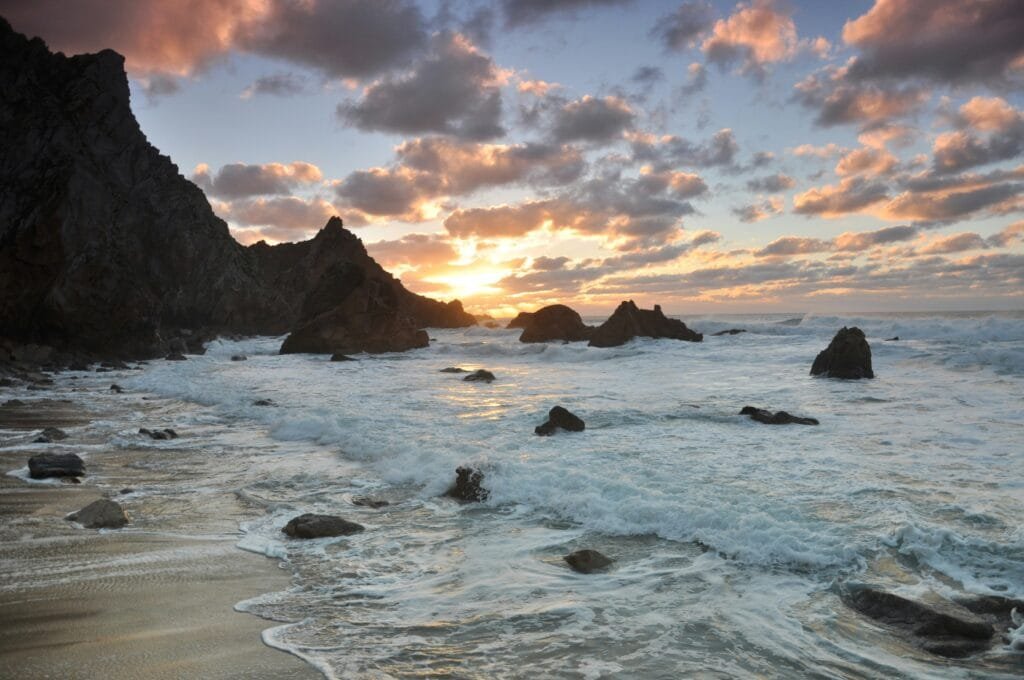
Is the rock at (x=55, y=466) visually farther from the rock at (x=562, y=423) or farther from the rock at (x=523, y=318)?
the rock at (x=523, y=318)

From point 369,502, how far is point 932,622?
6675mm

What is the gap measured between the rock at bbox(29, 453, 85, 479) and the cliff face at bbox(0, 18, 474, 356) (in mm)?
25312

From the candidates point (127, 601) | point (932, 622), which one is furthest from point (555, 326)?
point (127, 601)

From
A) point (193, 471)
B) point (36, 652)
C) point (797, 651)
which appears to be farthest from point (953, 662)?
point (193, 471)

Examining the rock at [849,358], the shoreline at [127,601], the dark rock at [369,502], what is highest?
the rock at [849,358]

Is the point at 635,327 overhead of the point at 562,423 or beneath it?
overhead

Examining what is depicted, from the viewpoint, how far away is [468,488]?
920cm

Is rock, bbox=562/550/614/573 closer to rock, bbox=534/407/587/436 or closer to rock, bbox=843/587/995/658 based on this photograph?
rock, bbox=843/587/995/658

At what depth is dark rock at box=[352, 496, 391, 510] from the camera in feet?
28.7

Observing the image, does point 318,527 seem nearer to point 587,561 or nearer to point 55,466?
point 587,561

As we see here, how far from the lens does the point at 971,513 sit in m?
7.48

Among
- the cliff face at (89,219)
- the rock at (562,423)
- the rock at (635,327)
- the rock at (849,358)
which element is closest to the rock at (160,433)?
the rock at (562,423)

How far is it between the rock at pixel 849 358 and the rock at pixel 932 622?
20.9 metres

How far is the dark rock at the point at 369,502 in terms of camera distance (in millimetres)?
8750
